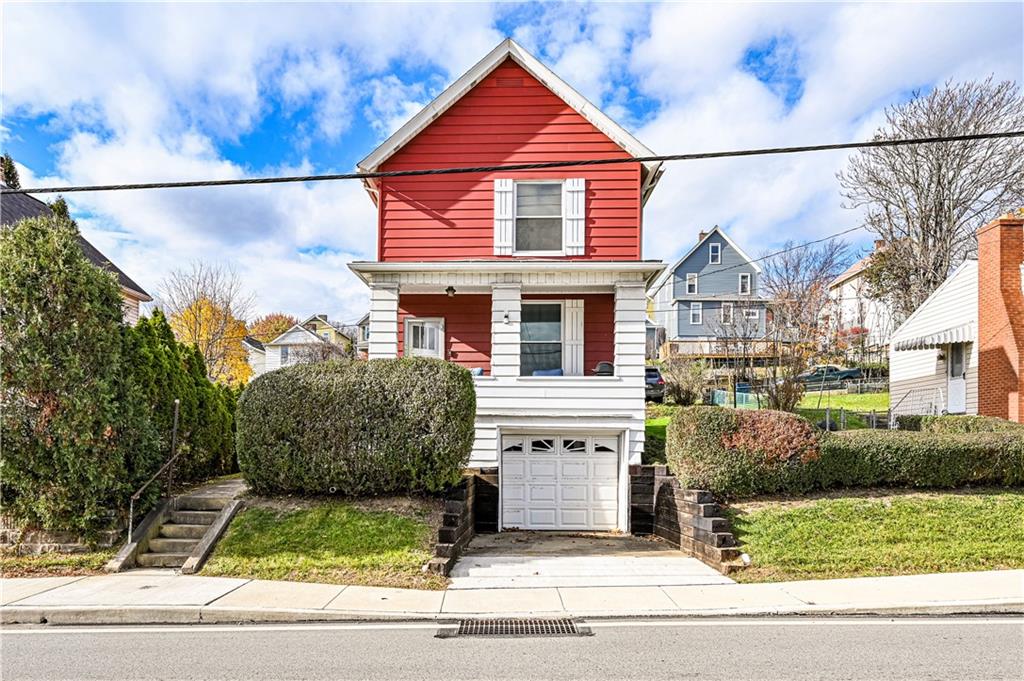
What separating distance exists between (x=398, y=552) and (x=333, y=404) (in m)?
2.55

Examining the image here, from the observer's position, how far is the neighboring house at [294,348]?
1720 inches

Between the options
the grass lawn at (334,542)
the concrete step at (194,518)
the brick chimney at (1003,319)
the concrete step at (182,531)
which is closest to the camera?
the grass lawn at (334,542)

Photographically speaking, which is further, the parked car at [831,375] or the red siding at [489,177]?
the parked car at [831,375]

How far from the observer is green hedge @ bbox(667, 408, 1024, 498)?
1114cm

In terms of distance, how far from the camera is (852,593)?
8.43 m

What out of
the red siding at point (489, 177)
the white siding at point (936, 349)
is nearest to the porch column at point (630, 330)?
the red siding at point (489, 177)

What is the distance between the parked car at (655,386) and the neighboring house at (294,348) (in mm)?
19979

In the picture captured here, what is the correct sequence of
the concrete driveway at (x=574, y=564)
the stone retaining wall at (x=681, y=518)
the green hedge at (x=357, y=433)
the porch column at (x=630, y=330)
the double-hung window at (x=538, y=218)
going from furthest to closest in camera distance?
the double-hung window at (x=538, y=218), the porch column at (x=630, y=330), the green hedge at (x=357, y=433), the stone retaining wall at (x=681, y=518), the concrete driveway at (x=574, y=564)

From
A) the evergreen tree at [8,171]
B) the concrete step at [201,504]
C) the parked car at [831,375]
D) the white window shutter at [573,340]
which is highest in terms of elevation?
the evergreen tree at [8,171]

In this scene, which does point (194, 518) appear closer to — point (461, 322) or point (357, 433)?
point (357, 433)

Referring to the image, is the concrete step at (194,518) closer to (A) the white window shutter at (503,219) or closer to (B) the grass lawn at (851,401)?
(A) the white window shutter at (503,219)

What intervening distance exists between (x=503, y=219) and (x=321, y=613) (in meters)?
9.18

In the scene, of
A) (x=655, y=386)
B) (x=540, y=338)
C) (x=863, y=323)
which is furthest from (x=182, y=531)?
(x=863, y=323)

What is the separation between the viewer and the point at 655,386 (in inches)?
1230
